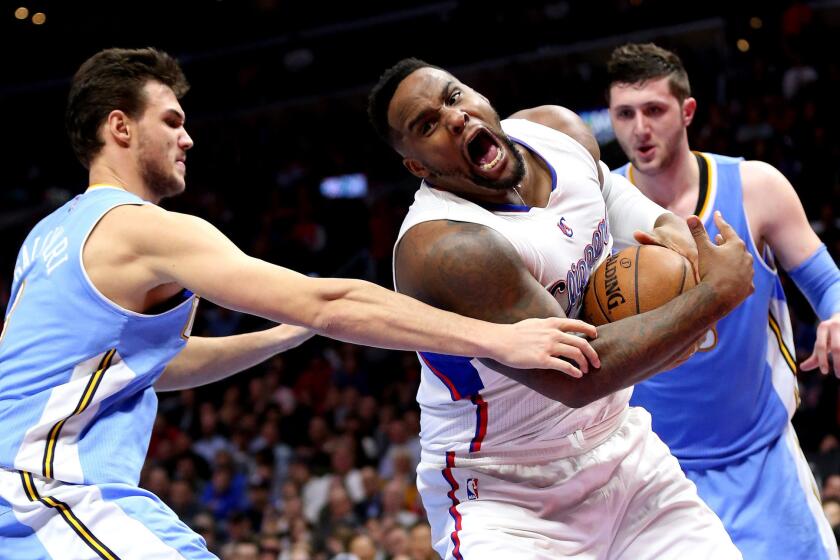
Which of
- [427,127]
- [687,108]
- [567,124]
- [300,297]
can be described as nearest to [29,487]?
[300,297]

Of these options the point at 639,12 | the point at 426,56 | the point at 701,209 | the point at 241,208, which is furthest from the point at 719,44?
the point at 701,209

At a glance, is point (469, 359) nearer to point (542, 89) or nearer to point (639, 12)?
point (542, 89)

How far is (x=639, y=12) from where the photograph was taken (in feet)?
46.6

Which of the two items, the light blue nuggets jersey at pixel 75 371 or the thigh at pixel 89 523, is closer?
the thigh at pixel 89 523

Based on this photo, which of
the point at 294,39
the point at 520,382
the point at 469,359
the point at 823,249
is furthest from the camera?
the point at 294,39

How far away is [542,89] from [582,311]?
1080 cm

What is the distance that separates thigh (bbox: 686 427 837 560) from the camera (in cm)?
400

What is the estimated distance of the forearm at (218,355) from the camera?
3719 millimetres

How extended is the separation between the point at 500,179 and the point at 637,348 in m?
0.85

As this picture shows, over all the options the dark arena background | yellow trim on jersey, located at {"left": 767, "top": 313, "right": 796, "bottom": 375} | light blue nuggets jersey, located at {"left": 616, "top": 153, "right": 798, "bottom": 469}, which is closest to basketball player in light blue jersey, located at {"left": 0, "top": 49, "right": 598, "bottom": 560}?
light blue nuggets jersey, located at {"left": 616, "top": 153, "right": 798, "bottom": 469}

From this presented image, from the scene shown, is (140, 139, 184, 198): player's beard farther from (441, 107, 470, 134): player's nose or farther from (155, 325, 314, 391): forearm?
(441, 107, 470, 134): player's nose

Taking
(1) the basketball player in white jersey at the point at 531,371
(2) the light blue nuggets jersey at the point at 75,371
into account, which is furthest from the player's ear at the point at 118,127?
(1) the basketball player in white jersey at the point at 531,371

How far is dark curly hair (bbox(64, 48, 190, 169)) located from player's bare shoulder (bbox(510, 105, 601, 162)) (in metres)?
1.38

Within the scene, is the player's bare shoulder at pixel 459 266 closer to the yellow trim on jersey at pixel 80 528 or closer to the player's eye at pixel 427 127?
the player's eye at pixel 427 127
